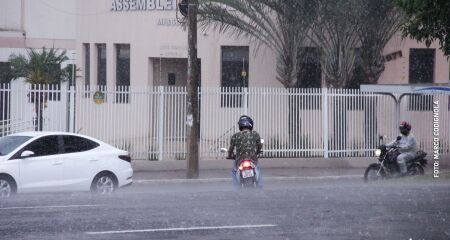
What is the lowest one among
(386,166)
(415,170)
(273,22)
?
(415,170)

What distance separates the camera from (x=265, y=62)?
30.9 meters

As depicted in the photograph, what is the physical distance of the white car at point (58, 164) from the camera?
17703 mm

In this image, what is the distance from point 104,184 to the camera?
19031 millimetres

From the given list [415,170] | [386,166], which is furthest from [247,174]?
[415,170]

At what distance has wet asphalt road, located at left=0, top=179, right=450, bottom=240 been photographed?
11.7 meters

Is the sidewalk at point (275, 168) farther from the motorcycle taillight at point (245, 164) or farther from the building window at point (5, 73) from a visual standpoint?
the building window at point (5, 73)

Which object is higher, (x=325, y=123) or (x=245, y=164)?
(x=325, y=123)

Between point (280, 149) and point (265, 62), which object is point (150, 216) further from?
point (265, 62)

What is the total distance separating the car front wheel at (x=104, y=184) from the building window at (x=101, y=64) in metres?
14.6

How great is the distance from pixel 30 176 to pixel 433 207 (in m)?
7.53

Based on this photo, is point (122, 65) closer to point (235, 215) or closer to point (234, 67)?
point (234, 67)

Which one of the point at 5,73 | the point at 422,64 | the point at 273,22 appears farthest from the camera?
the point at 5,73

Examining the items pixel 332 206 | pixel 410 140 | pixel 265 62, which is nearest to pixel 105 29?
pixel 265 62

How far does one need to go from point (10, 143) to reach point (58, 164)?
3.30ft
